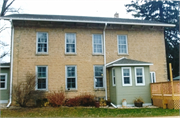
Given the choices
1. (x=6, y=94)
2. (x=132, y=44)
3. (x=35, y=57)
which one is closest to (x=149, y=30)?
(x=132, y=44)

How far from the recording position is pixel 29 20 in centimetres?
1662

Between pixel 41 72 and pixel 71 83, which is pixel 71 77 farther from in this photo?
pixel 41 72

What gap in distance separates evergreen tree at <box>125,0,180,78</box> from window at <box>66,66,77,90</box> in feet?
54.6

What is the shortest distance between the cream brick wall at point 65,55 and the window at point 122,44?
0.35 metres

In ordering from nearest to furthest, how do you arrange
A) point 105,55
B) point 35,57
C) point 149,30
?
point 35,57, point 105,55, point 149,30

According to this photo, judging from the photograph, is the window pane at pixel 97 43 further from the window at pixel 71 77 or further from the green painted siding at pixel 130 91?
the green painted siding at pixel 130 91

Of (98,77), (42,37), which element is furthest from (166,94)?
(42,37)

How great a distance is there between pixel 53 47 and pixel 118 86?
21.0ft

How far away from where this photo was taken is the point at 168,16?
96.8 ft

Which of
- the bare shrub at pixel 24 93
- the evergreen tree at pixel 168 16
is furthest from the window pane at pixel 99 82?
the evergreen tree at pixel 168 16

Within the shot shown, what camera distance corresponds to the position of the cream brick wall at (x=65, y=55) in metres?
16.6

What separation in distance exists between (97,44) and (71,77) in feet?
12.5

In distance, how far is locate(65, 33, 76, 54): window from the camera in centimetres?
1753

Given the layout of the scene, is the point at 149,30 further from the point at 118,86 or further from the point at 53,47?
the point at 53,47
